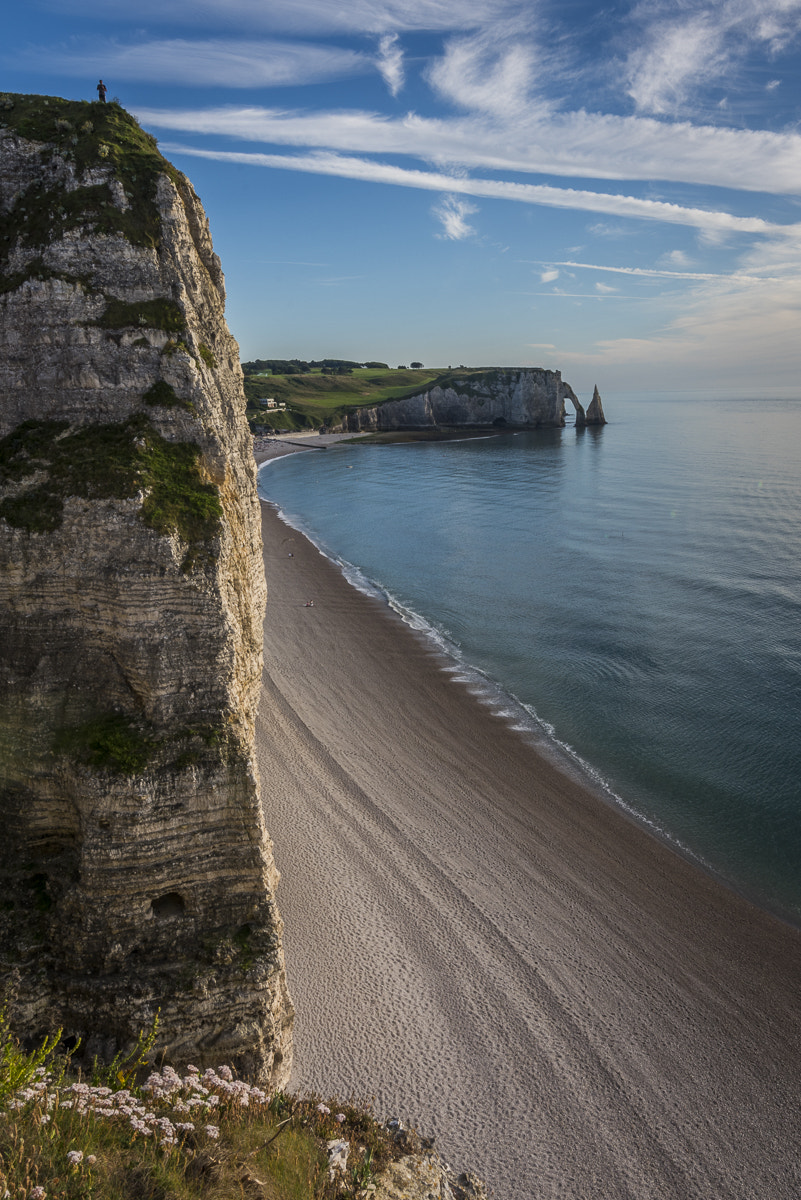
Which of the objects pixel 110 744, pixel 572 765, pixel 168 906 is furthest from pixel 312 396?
pixel 168 906

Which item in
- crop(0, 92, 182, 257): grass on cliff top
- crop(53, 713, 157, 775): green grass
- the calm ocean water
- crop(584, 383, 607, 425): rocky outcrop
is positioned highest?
crop(584, 383, 607, 425): rocky outcrop

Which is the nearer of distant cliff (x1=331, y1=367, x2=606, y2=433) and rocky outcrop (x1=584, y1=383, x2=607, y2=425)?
distant cliff (x1=331, y1=367, x2=606, y2=433)

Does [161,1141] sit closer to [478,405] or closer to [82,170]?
[82,170]

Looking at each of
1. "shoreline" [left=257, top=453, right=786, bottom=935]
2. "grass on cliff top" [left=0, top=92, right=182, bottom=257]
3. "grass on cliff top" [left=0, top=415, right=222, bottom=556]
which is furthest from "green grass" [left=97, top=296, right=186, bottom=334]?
"shoreline" [left=257, top=453, right=786, bottom=935]

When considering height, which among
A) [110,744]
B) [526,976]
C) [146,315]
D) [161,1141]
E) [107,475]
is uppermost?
[146,315]

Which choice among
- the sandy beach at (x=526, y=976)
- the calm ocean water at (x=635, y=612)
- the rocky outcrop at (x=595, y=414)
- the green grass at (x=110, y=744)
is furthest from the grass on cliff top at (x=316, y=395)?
the green grass at (x=110, y=744)

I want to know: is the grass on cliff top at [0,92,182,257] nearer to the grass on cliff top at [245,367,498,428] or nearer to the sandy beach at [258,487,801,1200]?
the sandy beach at [258,487,801,1200]

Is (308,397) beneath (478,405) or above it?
above
